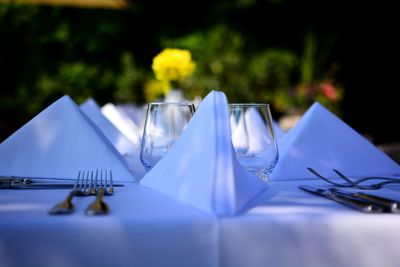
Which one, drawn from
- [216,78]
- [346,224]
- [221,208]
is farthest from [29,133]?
[216,78]

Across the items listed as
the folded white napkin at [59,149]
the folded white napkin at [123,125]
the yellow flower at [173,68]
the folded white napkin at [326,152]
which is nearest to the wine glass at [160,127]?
the folded white napkin at [59,149]

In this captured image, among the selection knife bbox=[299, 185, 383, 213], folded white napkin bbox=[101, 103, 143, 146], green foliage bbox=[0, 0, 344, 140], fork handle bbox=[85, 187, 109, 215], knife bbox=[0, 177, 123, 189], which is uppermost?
green foliage bbox=[0, 0, 344, 140]

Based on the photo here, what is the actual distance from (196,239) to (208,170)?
5.0 inches

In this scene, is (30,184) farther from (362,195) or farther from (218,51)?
(218,51)

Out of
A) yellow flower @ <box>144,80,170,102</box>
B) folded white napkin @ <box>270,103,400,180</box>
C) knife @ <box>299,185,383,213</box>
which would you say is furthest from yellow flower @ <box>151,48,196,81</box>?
yellow flower @ <box>144,80,170,102</box>

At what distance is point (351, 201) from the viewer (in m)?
0.77

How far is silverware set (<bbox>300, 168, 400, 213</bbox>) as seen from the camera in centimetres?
73

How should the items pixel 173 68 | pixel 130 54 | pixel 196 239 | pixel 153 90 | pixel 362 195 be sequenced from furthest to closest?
pixel 130 54 → pixel 153 90 → pixel 173 68 → pixel 362 195 → pixel 196 239

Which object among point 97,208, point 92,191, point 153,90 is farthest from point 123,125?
point 153,90

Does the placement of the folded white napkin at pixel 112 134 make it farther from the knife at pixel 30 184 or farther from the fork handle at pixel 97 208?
the fork handle at pixel 97 208

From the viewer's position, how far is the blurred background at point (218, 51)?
800 cm

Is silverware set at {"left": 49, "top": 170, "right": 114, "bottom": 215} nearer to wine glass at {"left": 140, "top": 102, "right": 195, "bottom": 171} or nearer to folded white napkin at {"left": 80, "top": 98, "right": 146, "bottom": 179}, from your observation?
wine glass at {"left": 140, "top": 102, "right": 195, "bottom": 171}

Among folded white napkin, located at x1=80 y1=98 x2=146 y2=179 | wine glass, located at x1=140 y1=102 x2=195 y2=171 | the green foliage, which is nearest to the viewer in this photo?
wine glass, located at x1=140 y1=102 x2=195 y2=171

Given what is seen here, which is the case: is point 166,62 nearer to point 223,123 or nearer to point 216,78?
point 223,123
